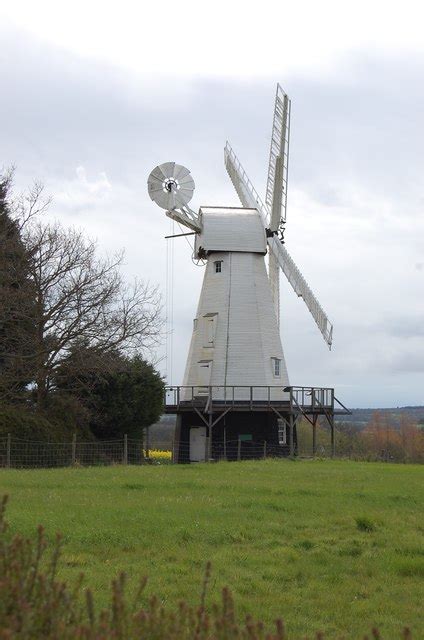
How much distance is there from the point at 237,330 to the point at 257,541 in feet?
86.9

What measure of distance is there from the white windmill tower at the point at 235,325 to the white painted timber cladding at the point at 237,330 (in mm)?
44

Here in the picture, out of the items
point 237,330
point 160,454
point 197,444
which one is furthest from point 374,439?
point 237,330

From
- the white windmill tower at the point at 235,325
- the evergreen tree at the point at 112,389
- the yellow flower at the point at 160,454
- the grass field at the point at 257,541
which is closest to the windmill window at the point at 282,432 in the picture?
the white windmill tower at the point at 235,325

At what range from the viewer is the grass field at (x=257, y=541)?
28.0 feet

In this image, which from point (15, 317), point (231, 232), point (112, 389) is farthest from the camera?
point (231, 232)

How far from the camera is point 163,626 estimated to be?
412cm

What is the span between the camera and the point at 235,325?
3797 cm

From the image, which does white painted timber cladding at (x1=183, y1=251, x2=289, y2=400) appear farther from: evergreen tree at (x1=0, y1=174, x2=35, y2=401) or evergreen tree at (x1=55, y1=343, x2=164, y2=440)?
evergreen tree at (x1=0, y1=174, x2=35, y2=401)

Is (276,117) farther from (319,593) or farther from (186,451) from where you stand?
(319,593)

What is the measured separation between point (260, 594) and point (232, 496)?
7.21 meters

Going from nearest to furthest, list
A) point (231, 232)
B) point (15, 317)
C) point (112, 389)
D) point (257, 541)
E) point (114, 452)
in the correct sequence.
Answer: point (257, 541)
point (15, 317)
point (114, 452)
point (112, 389)
point (231, 232)

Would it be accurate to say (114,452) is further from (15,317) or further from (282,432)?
(282,432)

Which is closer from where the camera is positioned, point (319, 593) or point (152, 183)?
point (319, 593)

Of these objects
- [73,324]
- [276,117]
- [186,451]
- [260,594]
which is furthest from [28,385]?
[260,594]
